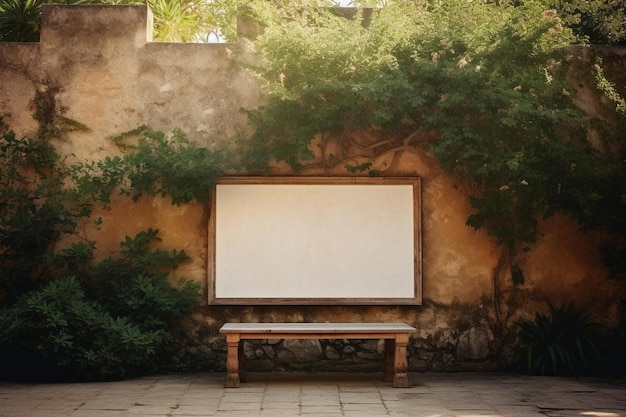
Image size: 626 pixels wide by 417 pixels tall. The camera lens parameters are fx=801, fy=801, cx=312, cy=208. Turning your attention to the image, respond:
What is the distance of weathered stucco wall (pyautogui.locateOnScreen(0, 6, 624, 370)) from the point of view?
816cm

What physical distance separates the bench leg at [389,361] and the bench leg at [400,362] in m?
0.23

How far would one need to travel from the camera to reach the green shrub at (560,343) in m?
7.80

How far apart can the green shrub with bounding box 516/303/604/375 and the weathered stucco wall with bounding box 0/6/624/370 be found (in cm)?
21

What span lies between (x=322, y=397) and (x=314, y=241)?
2.07m

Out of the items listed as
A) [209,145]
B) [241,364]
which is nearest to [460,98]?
[209,145]

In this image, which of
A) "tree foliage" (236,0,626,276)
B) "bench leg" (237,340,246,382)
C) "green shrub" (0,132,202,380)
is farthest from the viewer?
"tree foliage" (236,0,626,276)

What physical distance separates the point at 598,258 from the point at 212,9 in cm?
657

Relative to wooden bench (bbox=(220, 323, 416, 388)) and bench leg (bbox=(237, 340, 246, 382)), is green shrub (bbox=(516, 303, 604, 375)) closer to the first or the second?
wooden bench (bbox=(220, 323, 416, 388))

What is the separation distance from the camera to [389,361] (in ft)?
24.3

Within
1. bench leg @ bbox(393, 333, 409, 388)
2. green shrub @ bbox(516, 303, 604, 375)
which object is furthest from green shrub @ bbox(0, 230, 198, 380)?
green shrub @ bbox(516, 303, 604, 375)

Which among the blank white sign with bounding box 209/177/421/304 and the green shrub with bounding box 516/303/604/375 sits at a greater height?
the blank white sign with bounding box 209/177/421/304

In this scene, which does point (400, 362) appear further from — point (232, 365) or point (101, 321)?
point (101, 321)

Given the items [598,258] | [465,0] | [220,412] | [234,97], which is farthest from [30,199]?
[598,258]

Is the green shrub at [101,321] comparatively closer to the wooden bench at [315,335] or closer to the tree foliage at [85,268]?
the tree foliage at [85,268]
